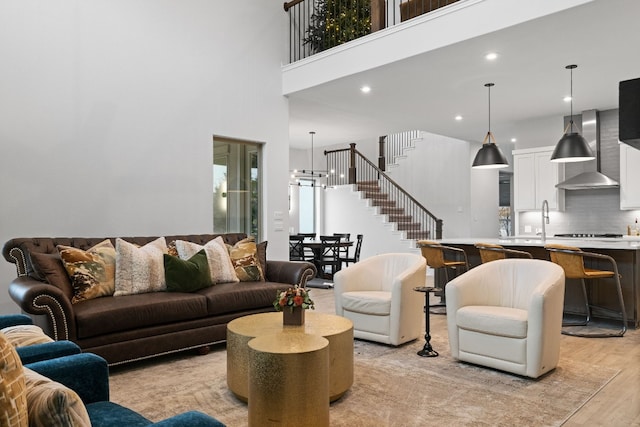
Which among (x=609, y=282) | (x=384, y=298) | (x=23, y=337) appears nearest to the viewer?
(x=23, y=337)

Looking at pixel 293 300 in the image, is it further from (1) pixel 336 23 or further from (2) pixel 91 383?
(1) pixel 336 23

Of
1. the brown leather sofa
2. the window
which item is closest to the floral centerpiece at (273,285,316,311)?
the brown leather sofa

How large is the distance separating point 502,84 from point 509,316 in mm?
4084

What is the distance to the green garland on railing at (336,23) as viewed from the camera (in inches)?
264

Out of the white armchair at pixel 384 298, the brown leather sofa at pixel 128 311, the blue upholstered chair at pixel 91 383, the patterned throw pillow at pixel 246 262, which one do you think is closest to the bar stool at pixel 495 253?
the white armchair at pixel 384 298

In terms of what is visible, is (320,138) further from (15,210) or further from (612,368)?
(612,368)

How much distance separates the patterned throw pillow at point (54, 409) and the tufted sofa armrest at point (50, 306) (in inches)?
94.0

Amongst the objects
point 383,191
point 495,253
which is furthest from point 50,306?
point 383,191

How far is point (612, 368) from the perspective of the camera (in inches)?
146

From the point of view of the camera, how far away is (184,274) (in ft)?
14.0

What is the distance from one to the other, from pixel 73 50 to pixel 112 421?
4584mm

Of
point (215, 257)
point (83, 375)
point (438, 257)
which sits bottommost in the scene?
point (83, 375)

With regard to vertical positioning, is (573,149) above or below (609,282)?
above

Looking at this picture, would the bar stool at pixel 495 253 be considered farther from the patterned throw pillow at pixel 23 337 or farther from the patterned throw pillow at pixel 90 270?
the patterned throw pillow at pixel 23 337
